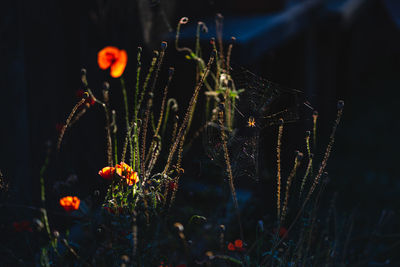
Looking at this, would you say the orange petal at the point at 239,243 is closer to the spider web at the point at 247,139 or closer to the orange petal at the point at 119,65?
the spider web at the point at 247,139

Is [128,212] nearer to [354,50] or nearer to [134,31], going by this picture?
[134,31]

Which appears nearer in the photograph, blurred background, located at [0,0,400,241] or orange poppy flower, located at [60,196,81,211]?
orange poppy flower, located at [60,196,81,211]

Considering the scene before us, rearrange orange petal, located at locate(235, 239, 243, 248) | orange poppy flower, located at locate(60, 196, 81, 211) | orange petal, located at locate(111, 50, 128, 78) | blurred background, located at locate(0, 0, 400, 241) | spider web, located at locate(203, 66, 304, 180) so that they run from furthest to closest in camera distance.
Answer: blurred background, located at locate(0, 0, 400, 241) < spider web, located at locate(203, 66, 304, 180) < orange petal, located at locate(235, 239, 243, 248) < orange petal, located at locate(111, 50, 128, 78) < orange poppy flower, located at locate(60, 196, 81, 211)

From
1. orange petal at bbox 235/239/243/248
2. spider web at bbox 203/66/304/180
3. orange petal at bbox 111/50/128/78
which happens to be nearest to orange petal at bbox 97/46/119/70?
orange petal at bbox 111/50/128/78

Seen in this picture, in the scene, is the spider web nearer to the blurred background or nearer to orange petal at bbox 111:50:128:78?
the blurred background

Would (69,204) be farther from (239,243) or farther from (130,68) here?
(130,68)

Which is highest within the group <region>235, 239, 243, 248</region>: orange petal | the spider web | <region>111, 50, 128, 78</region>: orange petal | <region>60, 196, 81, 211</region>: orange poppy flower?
<region>111, 50, 128, 78</region>: orange petal

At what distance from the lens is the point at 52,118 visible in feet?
9.50

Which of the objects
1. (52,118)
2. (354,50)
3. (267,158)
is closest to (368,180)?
(267,158)

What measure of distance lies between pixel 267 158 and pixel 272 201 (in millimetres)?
1405

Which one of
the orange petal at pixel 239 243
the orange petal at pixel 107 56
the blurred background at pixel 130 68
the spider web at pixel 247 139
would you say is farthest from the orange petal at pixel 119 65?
the orange petal at pixel 239 243

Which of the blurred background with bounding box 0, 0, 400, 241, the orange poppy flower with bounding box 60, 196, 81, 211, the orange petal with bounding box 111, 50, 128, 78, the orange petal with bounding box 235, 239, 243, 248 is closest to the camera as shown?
the orange poppy flower with bounding box 60, 196, 81, 211

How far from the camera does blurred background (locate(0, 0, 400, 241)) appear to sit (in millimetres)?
2666

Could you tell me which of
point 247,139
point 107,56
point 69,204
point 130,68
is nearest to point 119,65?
point 107,56
